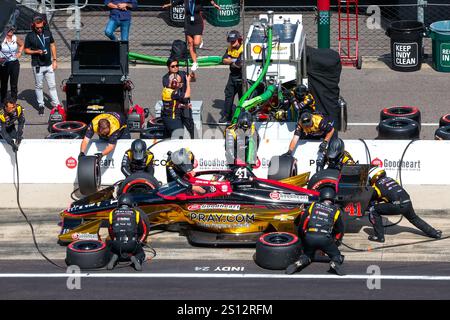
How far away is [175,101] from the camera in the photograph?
21297mm

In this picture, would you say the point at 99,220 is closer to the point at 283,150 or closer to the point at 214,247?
the point at 214,247

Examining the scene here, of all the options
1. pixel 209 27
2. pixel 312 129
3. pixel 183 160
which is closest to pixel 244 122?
pixel 312 129

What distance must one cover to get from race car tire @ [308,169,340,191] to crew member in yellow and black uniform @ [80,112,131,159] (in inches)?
146

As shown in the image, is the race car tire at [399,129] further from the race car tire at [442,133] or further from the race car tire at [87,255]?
the race car tire at [87,255]

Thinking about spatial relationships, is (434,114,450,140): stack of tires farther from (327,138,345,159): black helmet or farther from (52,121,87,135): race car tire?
(52,121,87,135): race car tire

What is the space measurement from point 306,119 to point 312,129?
308mm

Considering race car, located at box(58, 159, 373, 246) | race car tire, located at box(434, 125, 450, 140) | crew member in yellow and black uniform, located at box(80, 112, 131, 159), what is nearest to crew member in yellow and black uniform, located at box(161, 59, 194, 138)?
crew member in yellow and black uniform, located at box(80, 112, 131, 159)

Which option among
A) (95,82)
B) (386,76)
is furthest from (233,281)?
(386,76)

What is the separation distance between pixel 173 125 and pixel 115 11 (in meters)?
5.42

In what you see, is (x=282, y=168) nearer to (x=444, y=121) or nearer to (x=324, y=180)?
(x=324, y=180)

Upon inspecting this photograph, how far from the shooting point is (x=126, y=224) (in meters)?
17.2

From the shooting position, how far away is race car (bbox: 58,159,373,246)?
18016 millimetres
